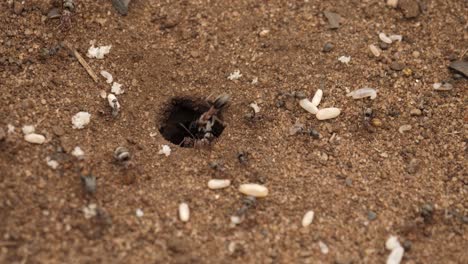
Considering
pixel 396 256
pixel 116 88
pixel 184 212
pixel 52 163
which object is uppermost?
pixel 116 88

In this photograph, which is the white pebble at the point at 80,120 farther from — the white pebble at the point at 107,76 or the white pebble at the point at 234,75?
the white pebble at the point at 234,75

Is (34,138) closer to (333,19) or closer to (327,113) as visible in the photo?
(327,113)

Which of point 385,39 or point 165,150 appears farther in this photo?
point 385,39

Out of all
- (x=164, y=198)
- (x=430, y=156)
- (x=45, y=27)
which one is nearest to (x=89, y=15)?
(x=45, y=27)

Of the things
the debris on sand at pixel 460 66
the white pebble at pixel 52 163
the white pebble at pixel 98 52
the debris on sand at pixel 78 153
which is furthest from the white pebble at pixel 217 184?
the debris on sand at pixel 460 66

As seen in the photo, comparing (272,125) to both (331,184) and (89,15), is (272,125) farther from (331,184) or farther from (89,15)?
(89,15)

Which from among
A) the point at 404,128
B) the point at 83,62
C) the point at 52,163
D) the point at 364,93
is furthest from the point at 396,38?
the point at 52,163

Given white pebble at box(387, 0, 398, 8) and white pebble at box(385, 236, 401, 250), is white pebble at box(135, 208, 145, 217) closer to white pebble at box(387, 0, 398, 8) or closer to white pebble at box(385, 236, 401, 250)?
white pebble at box(385, 236, 401, 250)
